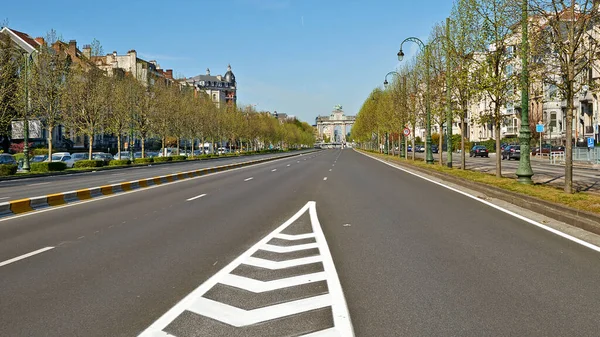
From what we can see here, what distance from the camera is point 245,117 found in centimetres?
9912

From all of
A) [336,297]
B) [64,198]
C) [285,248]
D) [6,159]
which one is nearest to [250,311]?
[336,297]

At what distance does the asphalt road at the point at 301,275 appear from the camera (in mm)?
4426

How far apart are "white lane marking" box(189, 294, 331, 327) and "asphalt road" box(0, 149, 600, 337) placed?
0.09 ft

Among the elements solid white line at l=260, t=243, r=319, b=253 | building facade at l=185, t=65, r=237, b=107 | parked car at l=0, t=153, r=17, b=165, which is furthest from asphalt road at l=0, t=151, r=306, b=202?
building facade at l=185, t=65, r=237, b=107

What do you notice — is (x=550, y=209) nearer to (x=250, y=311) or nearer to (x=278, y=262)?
(x=278, y=262)

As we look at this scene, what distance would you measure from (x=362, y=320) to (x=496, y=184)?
13.9 meters

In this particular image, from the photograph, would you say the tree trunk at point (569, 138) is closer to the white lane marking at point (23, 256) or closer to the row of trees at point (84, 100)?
the white lane marking at point (23, 256)

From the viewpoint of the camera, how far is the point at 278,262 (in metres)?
6.80

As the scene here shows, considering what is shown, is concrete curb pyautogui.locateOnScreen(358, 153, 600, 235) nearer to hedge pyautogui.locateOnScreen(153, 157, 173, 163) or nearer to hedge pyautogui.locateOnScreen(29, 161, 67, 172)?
hedge pyautogui.locateOnScreen(29, 161, 67, 172)

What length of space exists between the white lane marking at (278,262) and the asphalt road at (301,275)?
6 centimetres

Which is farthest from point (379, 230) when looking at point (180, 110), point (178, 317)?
point (180, 110)

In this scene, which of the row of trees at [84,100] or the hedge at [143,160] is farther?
the hedge at [143,160]

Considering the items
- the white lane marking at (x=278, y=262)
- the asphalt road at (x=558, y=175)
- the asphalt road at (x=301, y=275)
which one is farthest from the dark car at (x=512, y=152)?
the white lane marking at (x=278, y=262)

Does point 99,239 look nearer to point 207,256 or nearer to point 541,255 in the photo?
point 207,256
